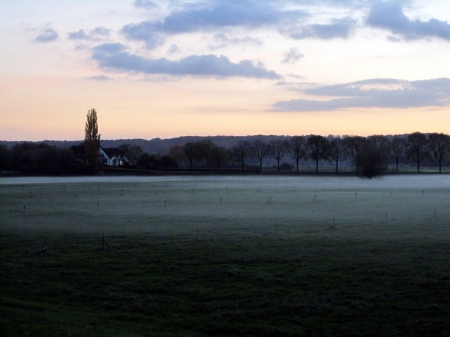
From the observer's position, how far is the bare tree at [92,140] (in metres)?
→ 141

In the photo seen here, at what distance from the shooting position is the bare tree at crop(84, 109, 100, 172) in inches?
5551

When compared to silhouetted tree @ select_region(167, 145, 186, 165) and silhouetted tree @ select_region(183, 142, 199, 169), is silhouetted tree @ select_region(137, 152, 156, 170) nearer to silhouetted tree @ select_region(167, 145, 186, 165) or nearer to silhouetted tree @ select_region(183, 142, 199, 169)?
silhouetted tree @ select_region(183, 142, 199, 169)

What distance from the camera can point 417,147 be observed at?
169625 millimetres

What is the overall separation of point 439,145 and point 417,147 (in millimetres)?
8255

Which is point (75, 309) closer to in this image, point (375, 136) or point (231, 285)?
point (231, 285)

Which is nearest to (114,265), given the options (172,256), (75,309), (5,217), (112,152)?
(172,256)

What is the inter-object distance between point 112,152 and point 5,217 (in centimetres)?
14942

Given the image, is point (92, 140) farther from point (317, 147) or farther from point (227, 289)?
point (227, 289)

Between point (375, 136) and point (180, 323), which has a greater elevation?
point (375, 136)

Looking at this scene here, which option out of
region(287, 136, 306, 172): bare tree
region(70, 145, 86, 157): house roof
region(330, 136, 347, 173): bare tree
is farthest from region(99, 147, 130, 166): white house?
region(330, 136, 347, 173): bare tree

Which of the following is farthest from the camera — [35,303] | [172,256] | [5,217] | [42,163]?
[42,163]

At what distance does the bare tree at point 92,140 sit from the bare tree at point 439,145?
11124 centimetres

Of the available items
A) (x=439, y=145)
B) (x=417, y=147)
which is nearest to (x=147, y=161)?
(x=417, y=147)

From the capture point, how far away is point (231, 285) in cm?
1941
